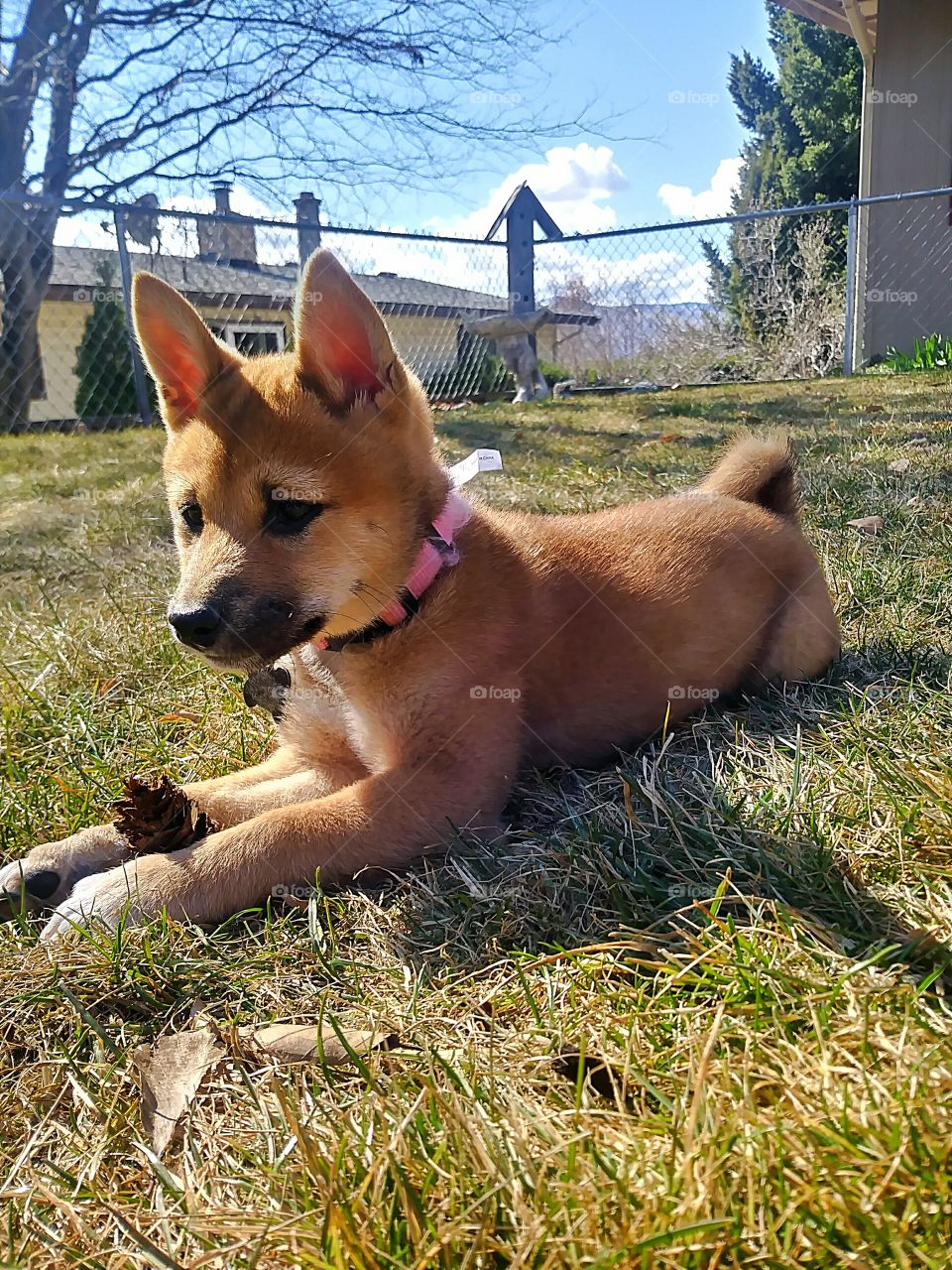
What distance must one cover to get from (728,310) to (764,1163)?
1687 cm

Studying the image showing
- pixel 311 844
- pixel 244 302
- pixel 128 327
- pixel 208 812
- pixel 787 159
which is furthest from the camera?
pixel 787 159

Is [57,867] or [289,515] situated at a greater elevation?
[289,515]

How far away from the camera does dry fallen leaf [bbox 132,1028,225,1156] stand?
1.42m

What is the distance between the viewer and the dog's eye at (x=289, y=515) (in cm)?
215

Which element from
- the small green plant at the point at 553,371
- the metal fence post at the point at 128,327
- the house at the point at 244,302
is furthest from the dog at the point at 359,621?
the small green plant at the point at 553,371

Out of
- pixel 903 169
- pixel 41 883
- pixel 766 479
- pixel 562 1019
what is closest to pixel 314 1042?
pixel 562 1019

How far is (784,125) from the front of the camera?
944 inches

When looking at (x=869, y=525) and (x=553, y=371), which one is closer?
(x=869, y=525)

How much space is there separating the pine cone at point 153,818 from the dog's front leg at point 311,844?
93 mm

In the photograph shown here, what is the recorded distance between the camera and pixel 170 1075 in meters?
1.52

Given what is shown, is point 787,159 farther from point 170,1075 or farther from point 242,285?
point 170,1075

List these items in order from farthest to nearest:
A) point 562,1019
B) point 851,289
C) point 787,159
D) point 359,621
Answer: point 787,159
point 851,289
point 359,621
point 562,1019

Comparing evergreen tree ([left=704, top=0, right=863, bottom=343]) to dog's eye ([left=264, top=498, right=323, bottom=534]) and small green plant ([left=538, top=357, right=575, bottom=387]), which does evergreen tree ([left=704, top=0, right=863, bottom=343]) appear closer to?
small green plant ([left=538, top=357, right=575, bottom=387])

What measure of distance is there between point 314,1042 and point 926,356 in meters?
12.1
